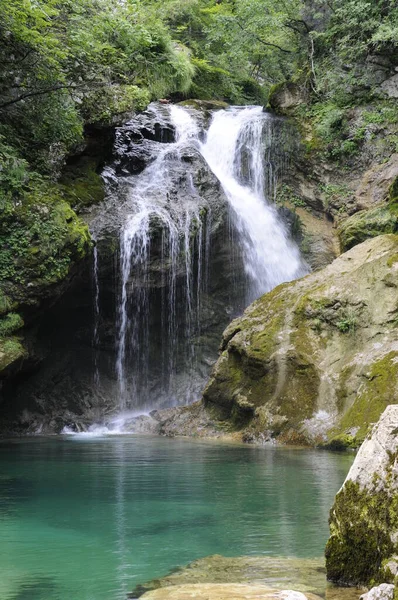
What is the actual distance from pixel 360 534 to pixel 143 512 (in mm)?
3488

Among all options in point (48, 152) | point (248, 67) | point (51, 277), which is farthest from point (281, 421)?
point (248, 67)

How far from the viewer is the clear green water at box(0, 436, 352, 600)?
4945 millimetres

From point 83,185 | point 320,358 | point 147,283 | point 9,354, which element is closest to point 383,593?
point 320,358

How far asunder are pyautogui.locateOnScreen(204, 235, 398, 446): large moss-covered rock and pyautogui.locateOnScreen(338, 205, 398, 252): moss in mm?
1846

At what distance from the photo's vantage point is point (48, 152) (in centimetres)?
1603

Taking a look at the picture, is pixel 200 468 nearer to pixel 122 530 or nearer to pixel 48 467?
pixel 48 467

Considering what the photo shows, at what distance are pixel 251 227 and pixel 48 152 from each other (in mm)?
7329

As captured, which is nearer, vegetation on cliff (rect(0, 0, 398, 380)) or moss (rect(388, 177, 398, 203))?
vegetation on cliff (rect(0, 0, 398, 380))

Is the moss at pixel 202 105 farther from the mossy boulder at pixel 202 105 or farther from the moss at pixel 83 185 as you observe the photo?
the moss at pixel 83 185

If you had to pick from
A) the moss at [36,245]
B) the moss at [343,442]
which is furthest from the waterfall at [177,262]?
the moss at [343,442]

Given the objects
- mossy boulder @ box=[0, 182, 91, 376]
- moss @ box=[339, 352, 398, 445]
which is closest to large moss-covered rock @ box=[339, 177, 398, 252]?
moss @ box=[339, 352, 398, 445]

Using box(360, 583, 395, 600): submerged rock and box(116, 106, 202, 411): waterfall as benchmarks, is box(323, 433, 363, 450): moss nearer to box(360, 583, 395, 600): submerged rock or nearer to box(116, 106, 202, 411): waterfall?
box(116, 106, 202, 411): waterfall

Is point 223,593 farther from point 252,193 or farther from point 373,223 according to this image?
point 252,193

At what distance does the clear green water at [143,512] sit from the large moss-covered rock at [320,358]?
1.33 metres
